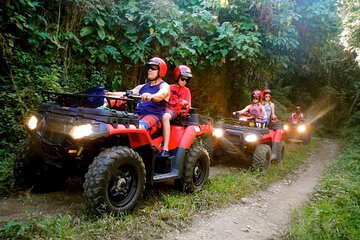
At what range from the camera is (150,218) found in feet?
13.1

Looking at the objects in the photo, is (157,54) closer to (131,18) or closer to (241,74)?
(131,18)

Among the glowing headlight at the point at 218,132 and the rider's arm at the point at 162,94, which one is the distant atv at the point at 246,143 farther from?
the rider's arm at the point at 162,94

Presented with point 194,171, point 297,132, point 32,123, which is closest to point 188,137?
point 194,171

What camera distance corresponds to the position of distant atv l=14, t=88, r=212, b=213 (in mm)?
3609

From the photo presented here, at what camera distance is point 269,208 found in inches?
213

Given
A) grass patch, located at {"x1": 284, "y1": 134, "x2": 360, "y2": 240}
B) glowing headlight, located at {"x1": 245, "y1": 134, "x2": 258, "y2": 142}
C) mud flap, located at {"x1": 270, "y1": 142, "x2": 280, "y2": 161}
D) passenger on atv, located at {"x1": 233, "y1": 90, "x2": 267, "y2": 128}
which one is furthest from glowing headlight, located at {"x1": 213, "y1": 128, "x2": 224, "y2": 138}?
grass patch, located at {"x1": 284, "y1": 134, "x2": 360, "y2": 240}

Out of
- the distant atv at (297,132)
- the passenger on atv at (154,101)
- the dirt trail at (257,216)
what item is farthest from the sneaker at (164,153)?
the distant atv at (297,132)

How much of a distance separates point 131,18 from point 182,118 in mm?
3556

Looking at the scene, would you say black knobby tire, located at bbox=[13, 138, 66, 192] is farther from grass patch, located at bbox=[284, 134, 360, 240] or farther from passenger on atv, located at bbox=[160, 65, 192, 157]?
grass patch, located at bbox=[284, 134, 360, 240]

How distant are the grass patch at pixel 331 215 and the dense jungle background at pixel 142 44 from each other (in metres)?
3.69

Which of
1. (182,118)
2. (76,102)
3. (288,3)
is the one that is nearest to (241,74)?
(288,3)

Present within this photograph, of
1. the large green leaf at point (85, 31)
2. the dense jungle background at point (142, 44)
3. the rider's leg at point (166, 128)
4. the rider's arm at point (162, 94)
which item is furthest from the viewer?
the large green leaf at point (85, 31)

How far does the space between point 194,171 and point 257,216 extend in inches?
46.5

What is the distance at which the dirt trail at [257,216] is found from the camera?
4.09 m
